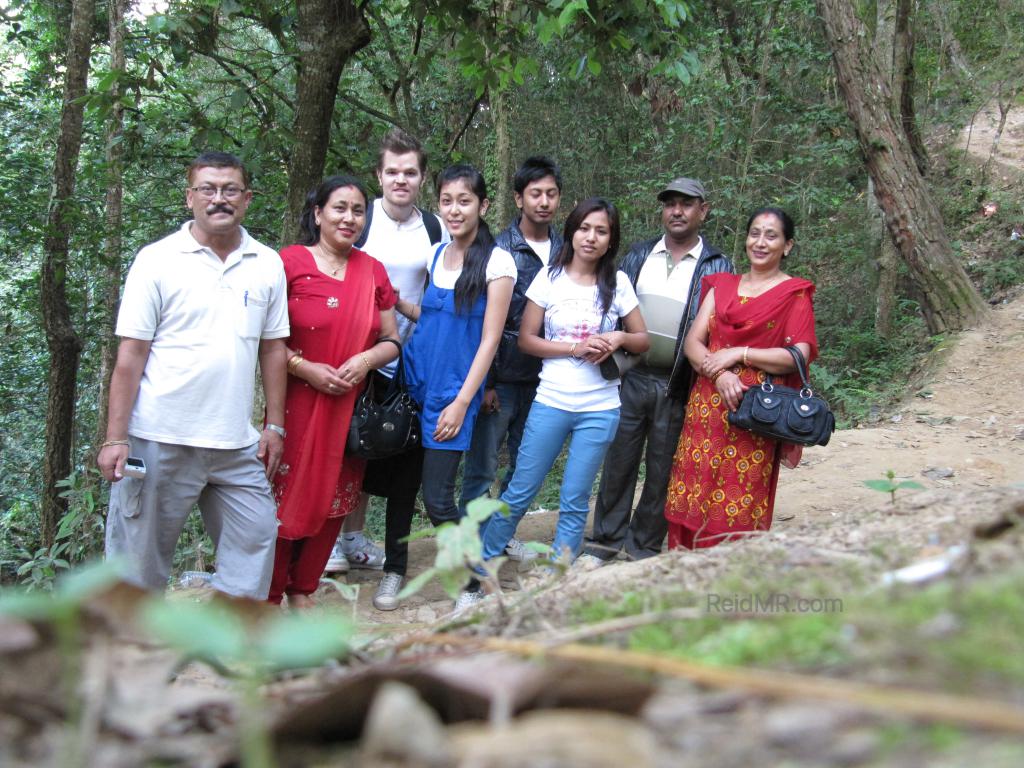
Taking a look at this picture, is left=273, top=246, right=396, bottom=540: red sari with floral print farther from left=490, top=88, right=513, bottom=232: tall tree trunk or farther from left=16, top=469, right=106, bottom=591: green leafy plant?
left=490, top=88, right=513, bottom=232: tall tree trunk

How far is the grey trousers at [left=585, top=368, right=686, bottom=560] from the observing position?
4.57 meters

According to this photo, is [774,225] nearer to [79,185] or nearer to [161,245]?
[161,245]

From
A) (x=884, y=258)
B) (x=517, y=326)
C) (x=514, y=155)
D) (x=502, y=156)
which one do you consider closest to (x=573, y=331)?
(x=517, y=326)

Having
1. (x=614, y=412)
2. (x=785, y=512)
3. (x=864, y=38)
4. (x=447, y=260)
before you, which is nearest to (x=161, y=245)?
(x=447, y=260)

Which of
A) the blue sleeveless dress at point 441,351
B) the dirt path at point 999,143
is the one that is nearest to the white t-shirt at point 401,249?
the blue sleeveless dress at point 441,351

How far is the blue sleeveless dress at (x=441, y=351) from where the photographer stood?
414 cm

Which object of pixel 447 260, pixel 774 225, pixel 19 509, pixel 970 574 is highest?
pixel 774 225

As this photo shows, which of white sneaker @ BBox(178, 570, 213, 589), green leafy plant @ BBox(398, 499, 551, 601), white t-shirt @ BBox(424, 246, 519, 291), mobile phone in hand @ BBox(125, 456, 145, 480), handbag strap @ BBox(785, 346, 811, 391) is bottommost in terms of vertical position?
white sneaker @ BBox(178, 570, 213, 589)

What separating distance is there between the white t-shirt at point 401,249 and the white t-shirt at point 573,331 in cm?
57

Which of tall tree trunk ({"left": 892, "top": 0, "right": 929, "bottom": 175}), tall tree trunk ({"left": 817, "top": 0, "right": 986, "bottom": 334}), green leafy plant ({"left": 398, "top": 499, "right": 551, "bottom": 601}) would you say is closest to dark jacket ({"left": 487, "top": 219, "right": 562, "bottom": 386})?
green leafy plant ({"left": 398, "top": 499, "right": 551, "bottom": 601})

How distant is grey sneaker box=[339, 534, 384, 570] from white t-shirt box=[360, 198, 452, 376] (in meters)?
1.21

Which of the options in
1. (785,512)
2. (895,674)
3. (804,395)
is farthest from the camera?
(785,512)

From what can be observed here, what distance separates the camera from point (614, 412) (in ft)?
14.0

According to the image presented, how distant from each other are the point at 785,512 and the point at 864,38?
5216 millimetres
